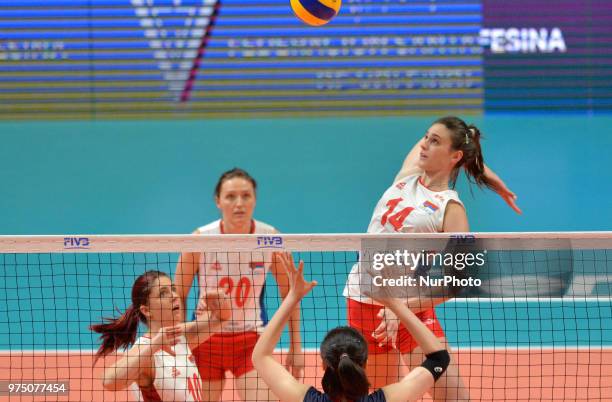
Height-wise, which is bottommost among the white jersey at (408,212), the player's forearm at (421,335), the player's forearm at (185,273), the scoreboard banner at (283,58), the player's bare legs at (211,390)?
the player's bare legs at (211,390)

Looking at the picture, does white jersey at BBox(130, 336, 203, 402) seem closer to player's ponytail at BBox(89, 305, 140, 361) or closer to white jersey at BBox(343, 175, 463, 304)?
player's ponytail at BBox(89, 305, 140, 361)

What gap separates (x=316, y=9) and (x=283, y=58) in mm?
7511

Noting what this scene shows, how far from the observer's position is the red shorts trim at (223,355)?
5.54 metres

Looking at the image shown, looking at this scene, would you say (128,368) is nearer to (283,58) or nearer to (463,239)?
(463,239)

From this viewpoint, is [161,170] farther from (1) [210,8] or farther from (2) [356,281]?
(2) [356,281]

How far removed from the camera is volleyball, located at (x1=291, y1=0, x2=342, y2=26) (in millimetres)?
7863

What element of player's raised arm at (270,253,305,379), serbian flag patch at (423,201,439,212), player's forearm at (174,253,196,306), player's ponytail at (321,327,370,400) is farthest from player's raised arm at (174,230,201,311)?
player's ponytail at (321,327,370,400)

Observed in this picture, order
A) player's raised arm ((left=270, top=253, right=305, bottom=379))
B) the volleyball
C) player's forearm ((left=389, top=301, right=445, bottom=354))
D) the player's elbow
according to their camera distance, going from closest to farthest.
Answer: player's forearm ((left=389, top=301, right=445, bottom=354)), the player's elbow, player's raised arm ((left=270, top=253, right=305, bottom=379)), the volleyball

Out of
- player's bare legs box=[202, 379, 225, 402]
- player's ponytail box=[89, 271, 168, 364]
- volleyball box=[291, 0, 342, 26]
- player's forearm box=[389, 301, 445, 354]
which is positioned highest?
volleyball box=[291, 0, 342, 26]

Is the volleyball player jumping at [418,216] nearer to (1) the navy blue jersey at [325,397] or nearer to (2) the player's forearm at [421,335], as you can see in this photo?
(2) the player's forearm at [421,335]

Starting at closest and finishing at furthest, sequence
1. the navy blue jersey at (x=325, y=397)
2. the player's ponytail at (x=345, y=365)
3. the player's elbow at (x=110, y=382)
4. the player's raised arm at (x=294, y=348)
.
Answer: the player's ponytail at (x=345, y=365) < the navy blue jersey at (x=325, y=397) < the player's elbow at (x=110, y=382) < the player's raised arm at (x=294, y=348)

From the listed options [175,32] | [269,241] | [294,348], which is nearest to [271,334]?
[269,241]

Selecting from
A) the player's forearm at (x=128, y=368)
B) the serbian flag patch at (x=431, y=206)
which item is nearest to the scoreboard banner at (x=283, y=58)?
the serbian flag patch at (x=431, y=206)

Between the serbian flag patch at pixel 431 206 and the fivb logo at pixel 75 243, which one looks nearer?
the fivb logo at pixel 75 243
